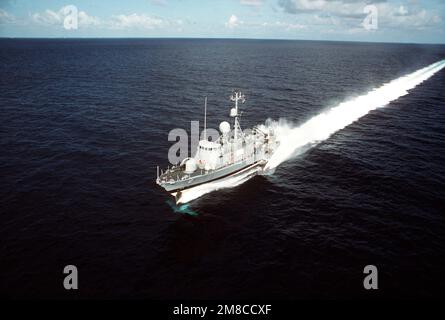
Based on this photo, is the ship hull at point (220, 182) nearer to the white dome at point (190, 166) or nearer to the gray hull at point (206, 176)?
the gray hull at point (206, 176)

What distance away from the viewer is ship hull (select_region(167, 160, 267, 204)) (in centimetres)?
4625

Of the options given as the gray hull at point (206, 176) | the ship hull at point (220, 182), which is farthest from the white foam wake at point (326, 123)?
the gray hull at point (206, 176)

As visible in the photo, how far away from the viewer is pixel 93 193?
153ft

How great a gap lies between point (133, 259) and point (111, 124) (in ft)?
157

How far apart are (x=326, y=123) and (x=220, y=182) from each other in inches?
1631

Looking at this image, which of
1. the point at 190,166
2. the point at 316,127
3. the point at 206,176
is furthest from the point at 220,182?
the point at 316,127

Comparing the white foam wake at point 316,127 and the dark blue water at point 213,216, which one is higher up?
the white foam wake at point 316,127

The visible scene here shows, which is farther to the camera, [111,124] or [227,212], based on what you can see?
[111,124]

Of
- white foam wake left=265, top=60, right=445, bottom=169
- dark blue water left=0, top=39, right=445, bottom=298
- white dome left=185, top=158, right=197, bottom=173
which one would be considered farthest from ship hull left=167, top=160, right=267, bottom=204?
white foam wake left=265, top=60, right=445, bottom=169

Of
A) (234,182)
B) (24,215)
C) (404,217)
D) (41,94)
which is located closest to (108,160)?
(24,215)

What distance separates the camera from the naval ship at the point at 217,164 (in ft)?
150

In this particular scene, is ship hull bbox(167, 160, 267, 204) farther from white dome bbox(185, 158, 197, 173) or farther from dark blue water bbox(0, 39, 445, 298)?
white dome bbox(185, 158, 197, 173)
